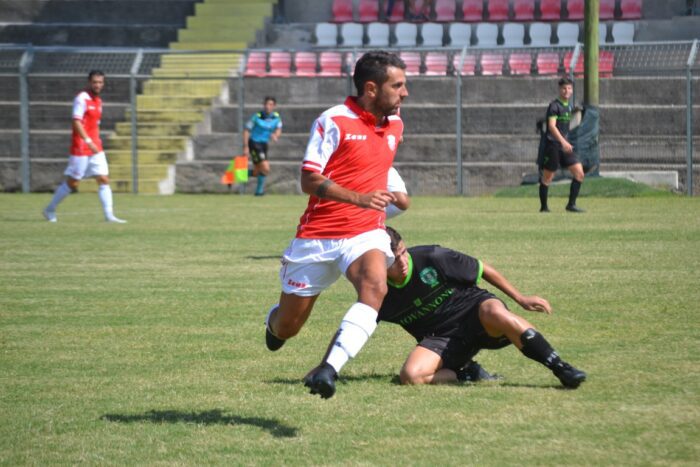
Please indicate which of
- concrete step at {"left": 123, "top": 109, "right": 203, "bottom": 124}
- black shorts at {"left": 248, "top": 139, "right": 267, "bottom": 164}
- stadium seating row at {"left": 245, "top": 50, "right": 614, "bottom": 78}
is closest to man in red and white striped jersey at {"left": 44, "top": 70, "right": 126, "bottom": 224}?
black shorts at {"left": 248, "top": 139, "right": 267, "bottom": 164}

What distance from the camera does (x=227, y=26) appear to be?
1400 inches

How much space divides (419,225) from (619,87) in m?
11.7

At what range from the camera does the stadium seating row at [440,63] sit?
29.8 meters

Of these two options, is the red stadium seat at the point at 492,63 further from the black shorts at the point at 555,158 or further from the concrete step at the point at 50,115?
the concrete step at the point at 50,115

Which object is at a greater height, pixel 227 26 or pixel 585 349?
pixel 227 26

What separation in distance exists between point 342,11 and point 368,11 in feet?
2.52

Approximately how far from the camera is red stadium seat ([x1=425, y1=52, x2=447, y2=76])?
3069 cm

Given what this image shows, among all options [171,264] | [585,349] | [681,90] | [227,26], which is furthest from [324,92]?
[585,349]

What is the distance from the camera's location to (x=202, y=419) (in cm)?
645

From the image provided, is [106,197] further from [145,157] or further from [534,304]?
[534,304]

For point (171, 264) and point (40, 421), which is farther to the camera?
point (171, 264)

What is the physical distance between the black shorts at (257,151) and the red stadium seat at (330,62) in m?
3.24

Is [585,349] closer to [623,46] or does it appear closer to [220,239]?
[220,239]

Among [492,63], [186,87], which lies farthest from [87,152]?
[492,63]
